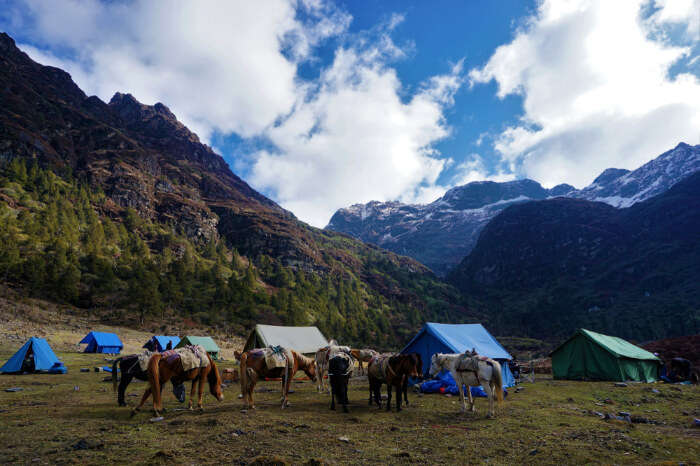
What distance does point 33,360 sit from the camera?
79.7 feet

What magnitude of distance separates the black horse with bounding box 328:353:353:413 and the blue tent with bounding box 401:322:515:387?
9722 millimetres

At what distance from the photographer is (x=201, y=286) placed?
104 m

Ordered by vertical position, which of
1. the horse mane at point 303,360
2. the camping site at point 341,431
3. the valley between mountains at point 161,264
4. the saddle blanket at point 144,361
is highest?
the valley between mountains at point 161,264

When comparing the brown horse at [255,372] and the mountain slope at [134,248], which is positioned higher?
the mountain slope at [134,248]

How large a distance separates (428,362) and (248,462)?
703 inches

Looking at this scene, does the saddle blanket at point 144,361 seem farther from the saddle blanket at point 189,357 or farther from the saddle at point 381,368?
the saddle at point 381,368

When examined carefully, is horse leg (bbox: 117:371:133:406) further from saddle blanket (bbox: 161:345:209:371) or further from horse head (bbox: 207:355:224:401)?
horse head (bbox: 207:355:224:401)

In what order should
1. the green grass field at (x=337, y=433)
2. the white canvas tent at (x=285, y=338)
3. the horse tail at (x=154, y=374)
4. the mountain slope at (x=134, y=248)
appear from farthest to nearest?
the mountain slope at (x=134, y=248) < the white canvas tent at (x=285, y=338) < the horse tail at (x=154, y=374) < the green grass field at (x=337, y=433)

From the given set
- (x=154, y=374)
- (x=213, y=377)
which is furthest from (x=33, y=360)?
(x=154, y=374)

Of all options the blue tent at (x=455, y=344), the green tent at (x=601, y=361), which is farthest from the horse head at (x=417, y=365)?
the green tent at (x=601, y=361)

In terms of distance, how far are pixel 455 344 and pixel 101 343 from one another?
4600 centimetres

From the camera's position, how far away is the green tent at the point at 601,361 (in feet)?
85.7

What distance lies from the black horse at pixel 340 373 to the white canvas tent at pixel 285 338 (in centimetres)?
2068

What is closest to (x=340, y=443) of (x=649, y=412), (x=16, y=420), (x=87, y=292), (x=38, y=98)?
(x=16, y=420)
